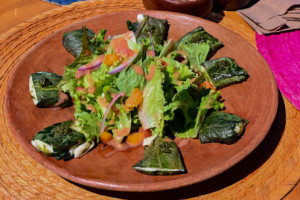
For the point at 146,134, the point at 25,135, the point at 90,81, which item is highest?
the point at 90,81

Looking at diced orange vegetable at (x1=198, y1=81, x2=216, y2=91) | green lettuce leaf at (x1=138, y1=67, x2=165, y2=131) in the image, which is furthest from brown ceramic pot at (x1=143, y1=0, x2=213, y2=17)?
green lettuce leaf at (x1=138, y1=67, x2=165, y2=131)

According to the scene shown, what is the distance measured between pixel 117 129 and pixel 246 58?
1730 millimetres

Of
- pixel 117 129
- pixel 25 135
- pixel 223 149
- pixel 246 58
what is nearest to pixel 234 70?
pixel 246 58

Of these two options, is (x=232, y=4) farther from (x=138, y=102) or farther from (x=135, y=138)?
(x=135, y=138)

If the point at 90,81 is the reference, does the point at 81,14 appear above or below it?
above

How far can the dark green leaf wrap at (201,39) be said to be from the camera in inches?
140

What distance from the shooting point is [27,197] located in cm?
260

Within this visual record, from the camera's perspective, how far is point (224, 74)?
10.7ft

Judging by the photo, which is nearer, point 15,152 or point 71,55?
point 15,152

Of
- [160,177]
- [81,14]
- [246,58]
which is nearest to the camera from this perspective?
[160,177]

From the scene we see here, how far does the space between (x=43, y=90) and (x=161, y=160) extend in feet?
4.58

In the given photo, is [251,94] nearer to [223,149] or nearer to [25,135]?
[223,149]

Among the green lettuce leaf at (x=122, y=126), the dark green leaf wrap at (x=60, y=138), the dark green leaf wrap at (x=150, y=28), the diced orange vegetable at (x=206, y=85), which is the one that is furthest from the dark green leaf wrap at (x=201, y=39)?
the dark green leaf wrap at (x=60, y=138)

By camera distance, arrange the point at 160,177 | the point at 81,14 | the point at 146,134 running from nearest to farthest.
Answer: the point at 160,177, the point at 146,134, the point at 81,14
